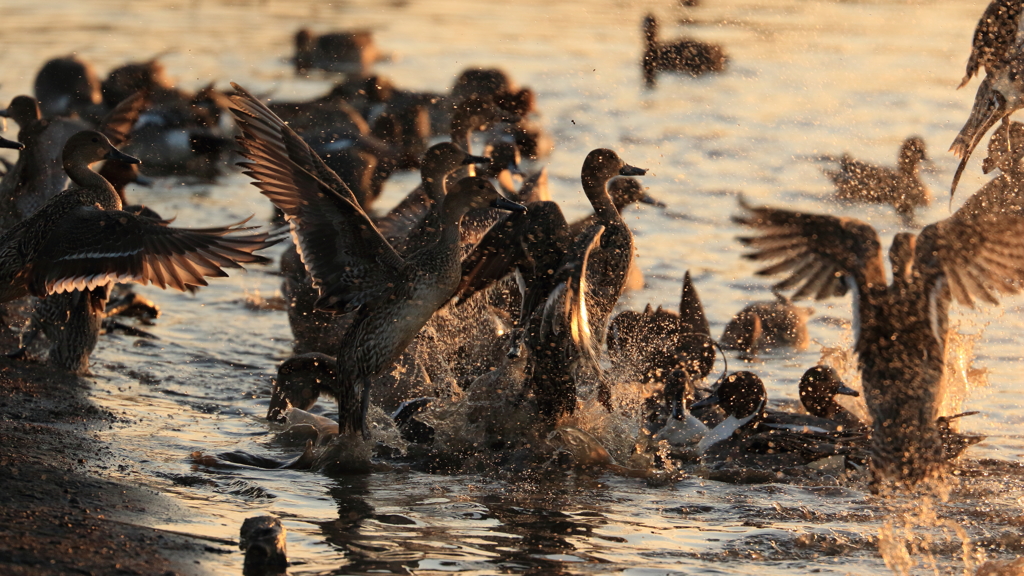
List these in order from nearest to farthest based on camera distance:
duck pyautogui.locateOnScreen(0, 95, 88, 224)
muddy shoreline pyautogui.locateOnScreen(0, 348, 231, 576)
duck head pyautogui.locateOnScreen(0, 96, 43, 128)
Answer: muddy shoreline pyautogui.locateOnScreen(0, 348, 231, 576)
duck pyautogui.locateOnScreen(0, 95, 88, 224)
duck head pyautogui.locateOnScreen(0, 96, 43, 128)

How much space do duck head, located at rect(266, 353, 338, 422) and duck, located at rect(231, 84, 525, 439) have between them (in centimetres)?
82

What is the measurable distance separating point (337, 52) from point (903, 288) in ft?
51.2

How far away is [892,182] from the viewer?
41.4 ft

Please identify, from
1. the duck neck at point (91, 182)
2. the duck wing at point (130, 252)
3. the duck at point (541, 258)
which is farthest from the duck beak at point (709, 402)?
the duck neck at point (91, 182)

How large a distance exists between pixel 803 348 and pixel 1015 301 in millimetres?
1578

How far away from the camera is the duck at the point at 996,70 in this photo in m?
6.82

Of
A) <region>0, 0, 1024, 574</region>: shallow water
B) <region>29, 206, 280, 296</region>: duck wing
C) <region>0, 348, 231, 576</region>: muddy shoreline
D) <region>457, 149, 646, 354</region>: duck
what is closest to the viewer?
<region>0, 348, 231, 576</region>: muddy shoreline

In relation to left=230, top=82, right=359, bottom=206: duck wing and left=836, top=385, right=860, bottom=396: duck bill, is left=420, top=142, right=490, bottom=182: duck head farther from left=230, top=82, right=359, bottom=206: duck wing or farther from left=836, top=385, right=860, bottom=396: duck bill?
left=836, top=385, right=860, bottom=396: duck bill

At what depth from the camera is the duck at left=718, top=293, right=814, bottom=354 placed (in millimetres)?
9219

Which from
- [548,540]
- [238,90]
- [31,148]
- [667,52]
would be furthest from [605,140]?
[548,540]

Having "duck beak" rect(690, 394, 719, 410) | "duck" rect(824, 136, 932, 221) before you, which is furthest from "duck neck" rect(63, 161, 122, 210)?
"duck" rect(824, 136, 932, 221)

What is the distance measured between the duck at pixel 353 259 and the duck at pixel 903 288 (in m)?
1.54

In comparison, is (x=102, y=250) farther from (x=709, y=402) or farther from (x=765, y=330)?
(x=765, y=330)

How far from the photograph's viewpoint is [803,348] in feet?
30.8
